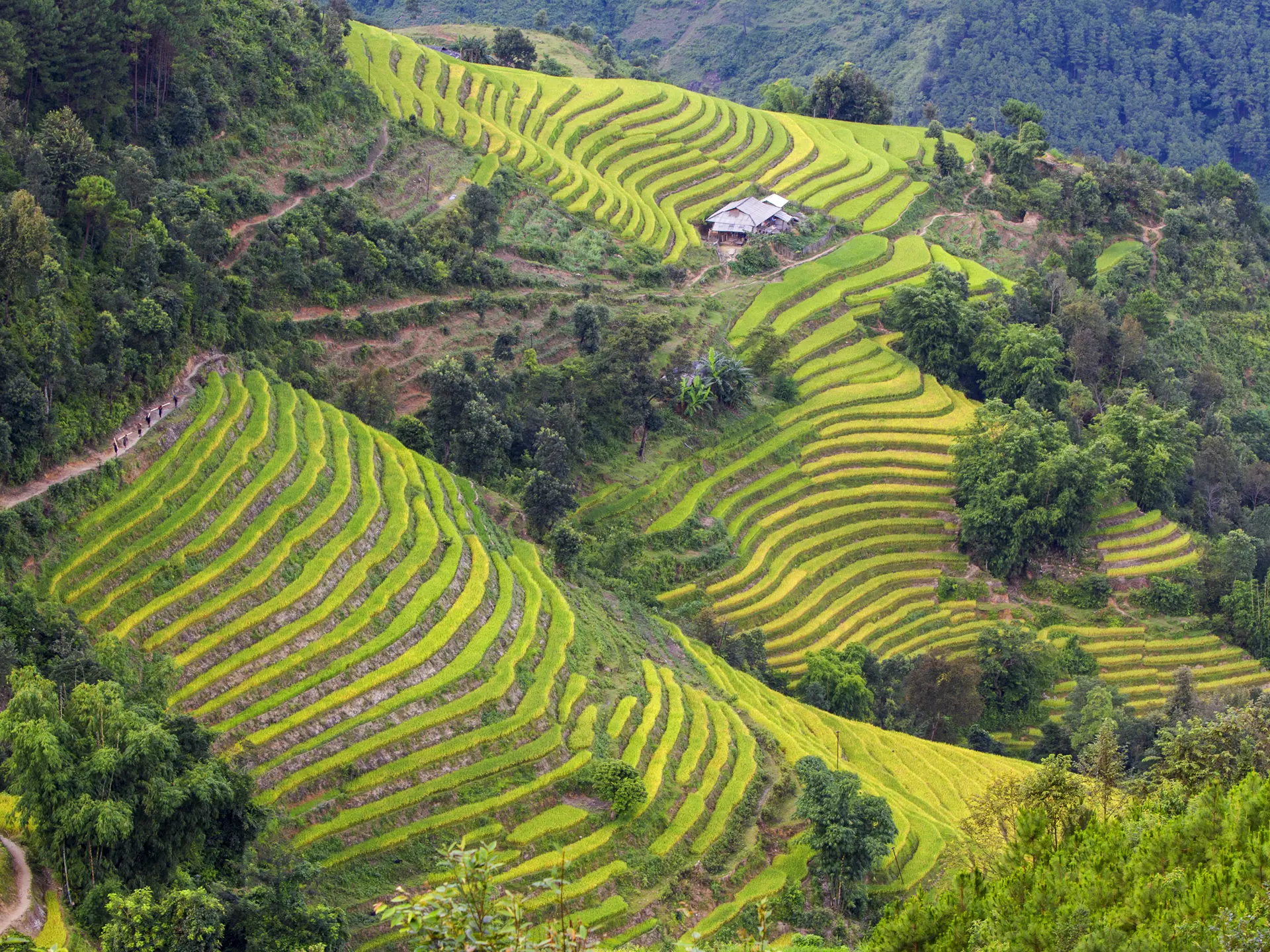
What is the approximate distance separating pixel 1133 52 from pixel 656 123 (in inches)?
2288

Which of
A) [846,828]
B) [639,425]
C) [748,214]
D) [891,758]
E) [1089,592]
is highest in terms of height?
[846,828]

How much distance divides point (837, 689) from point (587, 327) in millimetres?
13237

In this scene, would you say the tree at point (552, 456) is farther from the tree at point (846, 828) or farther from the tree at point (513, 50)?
the tree at point (513, 50)

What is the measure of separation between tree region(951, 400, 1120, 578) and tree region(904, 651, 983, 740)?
591cm

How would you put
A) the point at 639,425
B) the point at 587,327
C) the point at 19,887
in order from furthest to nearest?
the point at 639,425, the point at 587,327, the point at 19,887

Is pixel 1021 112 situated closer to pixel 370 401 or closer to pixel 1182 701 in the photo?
pixel 1182 701

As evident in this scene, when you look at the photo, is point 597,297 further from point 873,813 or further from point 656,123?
point 873,813

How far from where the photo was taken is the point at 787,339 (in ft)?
148

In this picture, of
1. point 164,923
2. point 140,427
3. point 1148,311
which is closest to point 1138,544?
point 1148,311

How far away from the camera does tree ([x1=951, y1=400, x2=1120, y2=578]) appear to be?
39688 millimetres

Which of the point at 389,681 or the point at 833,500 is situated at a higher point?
the point at 389,681

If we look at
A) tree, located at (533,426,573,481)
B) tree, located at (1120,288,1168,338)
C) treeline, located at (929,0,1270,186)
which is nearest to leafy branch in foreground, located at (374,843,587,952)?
tree, located at (533,426,573,481)

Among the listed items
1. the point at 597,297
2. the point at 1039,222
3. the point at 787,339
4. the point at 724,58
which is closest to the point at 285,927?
the point at 597,297

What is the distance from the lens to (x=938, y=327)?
4572cm
